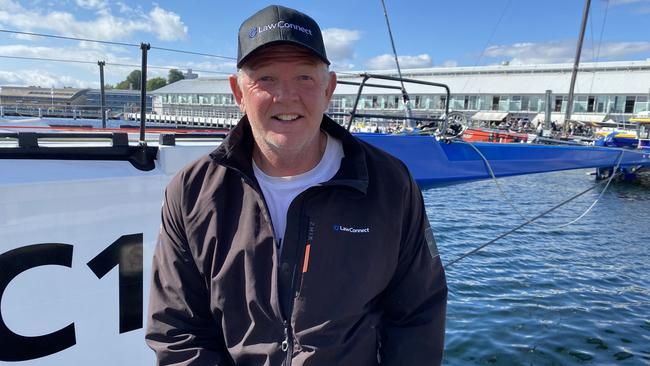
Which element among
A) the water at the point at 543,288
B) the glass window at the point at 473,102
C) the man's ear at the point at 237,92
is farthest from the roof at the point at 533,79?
the man's ear at the point at 237,92

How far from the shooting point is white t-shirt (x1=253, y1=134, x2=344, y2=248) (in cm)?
175

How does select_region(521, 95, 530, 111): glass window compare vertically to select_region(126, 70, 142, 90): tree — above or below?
above

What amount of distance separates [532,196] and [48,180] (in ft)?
53.7

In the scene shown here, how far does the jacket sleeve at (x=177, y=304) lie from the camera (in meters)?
1.72

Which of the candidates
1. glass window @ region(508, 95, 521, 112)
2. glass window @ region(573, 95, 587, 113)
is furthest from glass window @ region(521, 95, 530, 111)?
glass window @ region(573, 95, 587, 113)

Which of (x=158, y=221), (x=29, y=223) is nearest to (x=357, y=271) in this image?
(x=158, y=221)

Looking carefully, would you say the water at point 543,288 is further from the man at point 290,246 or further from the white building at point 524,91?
the white building at point 524,91

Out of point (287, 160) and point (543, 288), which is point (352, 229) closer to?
point (287, 160)

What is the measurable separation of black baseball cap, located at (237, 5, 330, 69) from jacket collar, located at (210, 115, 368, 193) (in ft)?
0.99

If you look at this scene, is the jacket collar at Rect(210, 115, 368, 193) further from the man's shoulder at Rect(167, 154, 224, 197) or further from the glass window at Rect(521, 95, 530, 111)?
the glass window at Rect(521, 95, 530, 111)

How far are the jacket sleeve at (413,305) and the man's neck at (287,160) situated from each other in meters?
0.41

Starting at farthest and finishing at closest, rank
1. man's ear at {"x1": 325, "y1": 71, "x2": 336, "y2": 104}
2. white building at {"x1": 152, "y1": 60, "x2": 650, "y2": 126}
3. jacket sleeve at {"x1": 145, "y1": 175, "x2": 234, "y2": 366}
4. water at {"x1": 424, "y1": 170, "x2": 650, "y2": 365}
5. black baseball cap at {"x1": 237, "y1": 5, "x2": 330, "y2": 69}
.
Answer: white building at {"x1": 152, "y1": 60, "x2": 650, "y2": 126} → water at {"x1": 424, "y1": 170, "x2": 650, "y2": 365} → man's ear at {"x1": 325, "y1": 71, "x2": 336, "y2": 104} → jacket sleeve at {"x1": 145, "y1": 175, "x2": 234, "y2": 366} → black baseball cap at {"x1": 237, "y1": 5, "x2": 330, "y2": 69}

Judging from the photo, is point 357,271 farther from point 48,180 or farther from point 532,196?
point 532,196

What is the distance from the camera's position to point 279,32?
63.3 inches
